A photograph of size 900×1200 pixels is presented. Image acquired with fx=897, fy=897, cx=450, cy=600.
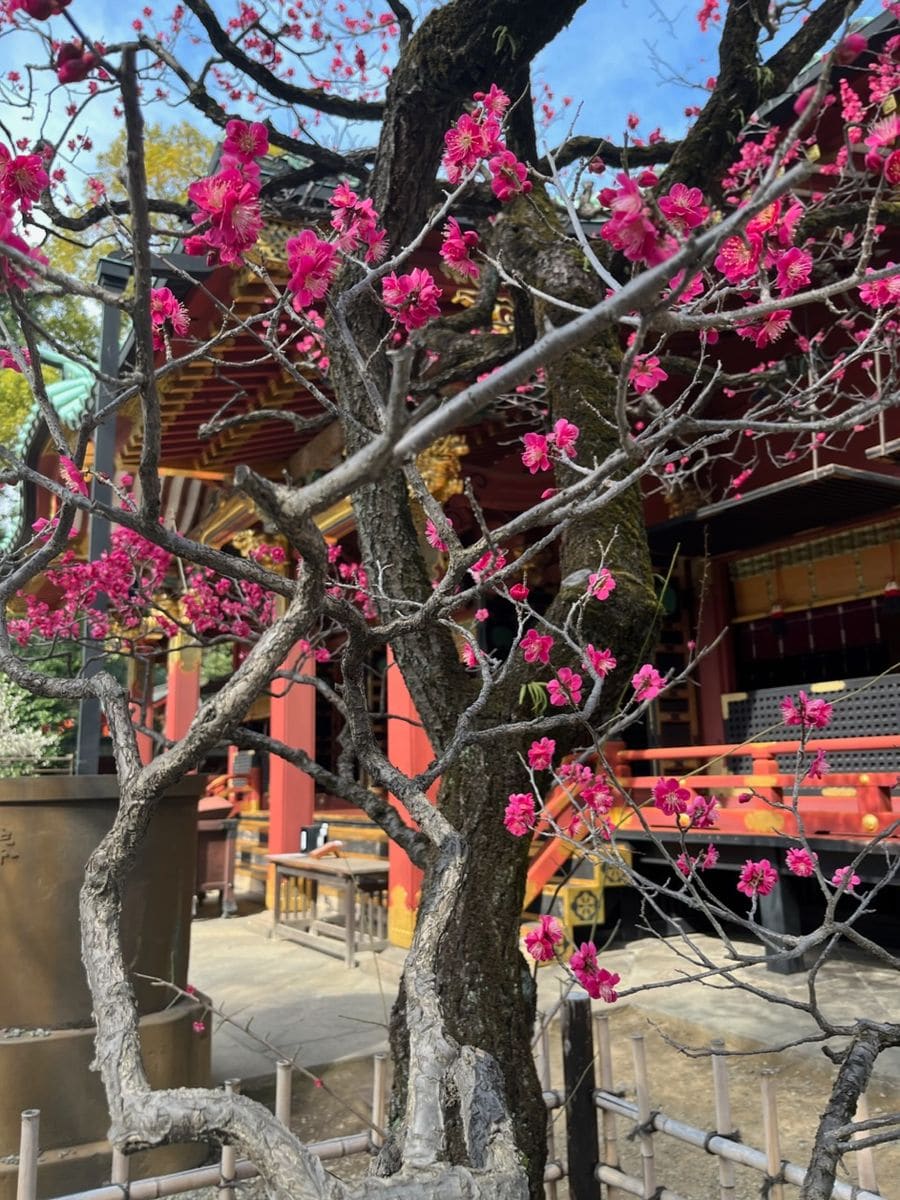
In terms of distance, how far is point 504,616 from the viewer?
36.4 feet

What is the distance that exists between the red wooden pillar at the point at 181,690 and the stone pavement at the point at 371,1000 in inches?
232

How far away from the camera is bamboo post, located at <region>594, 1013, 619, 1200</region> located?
3135 millimetres

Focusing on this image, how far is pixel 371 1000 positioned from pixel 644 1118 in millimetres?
4382

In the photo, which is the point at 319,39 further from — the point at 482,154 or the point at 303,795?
the point at 303,795

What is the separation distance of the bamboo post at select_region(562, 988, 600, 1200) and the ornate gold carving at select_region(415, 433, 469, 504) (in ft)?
16.7

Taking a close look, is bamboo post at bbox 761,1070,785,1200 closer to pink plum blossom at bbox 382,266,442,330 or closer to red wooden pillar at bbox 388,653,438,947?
pink plum blossom at bbox 382,266,442,330

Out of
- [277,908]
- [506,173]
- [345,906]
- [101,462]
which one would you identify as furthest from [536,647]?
[277,908]

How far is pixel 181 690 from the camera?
569 inches

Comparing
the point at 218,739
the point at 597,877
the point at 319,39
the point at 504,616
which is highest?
the point at 319,39

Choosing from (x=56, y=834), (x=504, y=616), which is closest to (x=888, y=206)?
(x=56, y=834)

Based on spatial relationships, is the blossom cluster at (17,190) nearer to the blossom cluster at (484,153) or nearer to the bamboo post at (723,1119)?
Answer: the blossom cluster at (484,153)

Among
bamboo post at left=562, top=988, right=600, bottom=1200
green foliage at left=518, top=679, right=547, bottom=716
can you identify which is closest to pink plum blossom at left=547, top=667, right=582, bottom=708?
green foliage at left=518, top=679, right=547, bottom=716

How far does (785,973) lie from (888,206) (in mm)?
5085

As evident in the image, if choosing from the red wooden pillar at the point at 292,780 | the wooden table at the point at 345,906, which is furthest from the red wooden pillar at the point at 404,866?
the red wooden pillar at the point at 292,780
